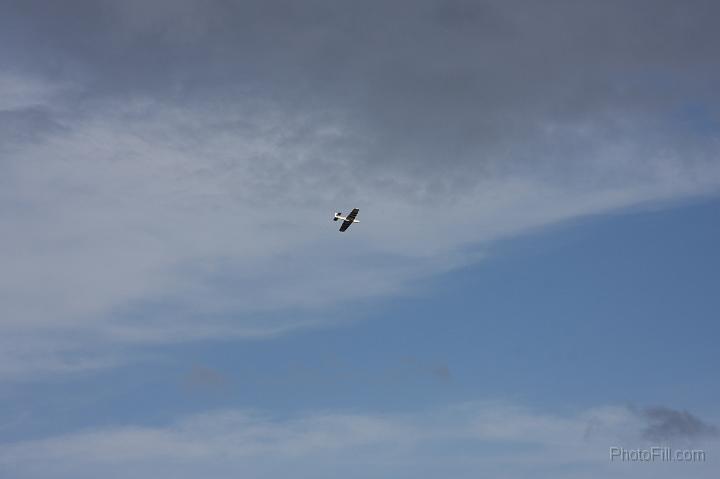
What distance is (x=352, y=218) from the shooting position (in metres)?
190
